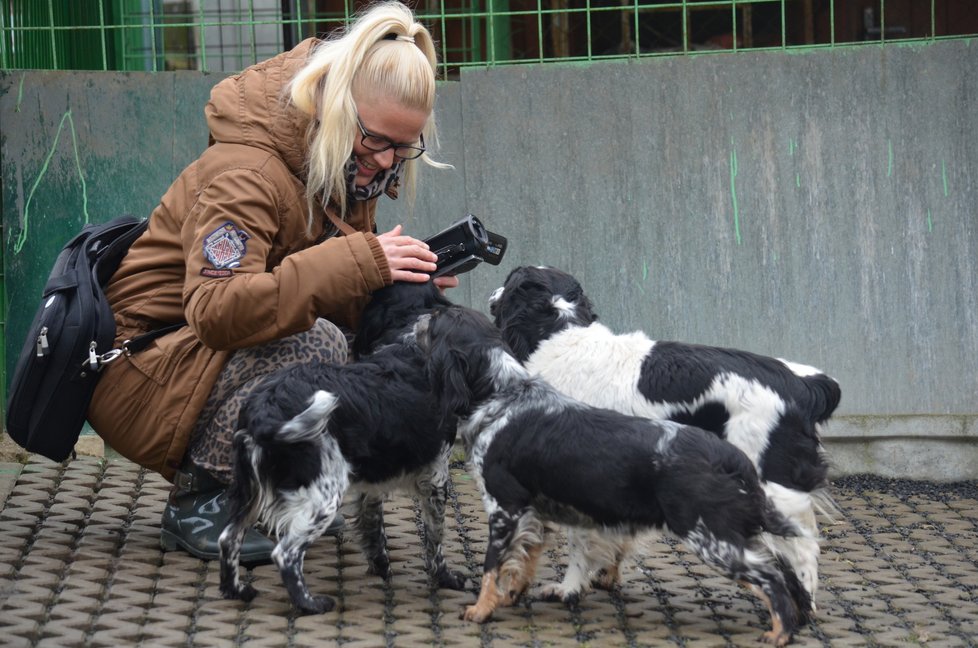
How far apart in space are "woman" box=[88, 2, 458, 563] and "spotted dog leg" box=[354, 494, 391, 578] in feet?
1.19

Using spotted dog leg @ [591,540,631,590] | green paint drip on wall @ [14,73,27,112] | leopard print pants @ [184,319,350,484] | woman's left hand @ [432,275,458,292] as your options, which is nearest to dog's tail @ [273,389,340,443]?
leopard print pants @ [184,319,350,484]

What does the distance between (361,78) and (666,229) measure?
245cm

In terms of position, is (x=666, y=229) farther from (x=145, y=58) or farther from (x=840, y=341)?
(x=145, y=58)

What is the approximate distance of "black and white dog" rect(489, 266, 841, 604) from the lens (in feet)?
14.2

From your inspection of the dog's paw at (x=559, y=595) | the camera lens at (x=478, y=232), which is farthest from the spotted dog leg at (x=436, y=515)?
the camera lens at (x=478, y=232)

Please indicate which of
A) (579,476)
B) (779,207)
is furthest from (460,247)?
(779,207)

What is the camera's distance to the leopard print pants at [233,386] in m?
4.44

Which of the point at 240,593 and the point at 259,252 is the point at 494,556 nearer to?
the point at 240,593

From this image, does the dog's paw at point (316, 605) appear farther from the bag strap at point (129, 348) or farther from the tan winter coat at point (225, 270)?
the bag strap at point (129, 348)

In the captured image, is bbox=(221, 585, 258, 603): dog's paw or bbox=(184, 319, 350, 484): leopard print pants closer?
bbox=(221, 585, 258, 603): dog's paw

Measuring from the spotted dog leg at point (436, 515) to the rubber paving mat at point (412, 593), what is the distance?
0.06 m

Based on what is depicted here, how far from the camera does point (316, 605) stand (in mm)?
4078

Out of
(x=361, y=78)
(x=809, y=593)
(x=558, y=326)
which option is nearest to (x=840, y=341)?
(x=558, y=326)

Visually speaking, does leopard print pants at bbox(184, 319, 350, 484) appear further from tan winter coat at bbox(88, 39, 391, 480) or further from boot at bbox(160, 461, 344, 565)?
boot at bbox(160, 461, 344, 565)
